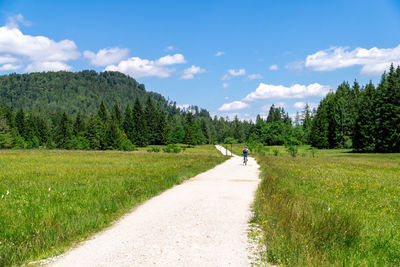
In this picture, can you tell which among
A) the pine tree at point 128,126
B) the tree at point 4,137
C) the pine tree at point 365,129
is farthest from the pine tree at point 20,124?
the pine tree at point 365,129

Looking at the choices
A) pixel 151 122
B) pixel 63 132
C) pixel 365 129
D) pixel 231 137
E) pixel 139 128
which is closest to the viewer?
pixel 231 137

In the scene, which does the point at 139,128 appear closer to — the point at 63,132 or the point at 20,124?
Answer: the point at 63,132

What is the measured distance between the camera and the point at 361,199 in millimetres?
10547

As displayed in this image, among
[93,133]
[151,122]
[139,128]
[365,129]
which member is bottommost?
[93,133]

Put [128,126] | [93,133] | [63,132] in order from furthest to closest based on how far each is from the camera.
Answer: [128,126] < [63,132] < [93,133]

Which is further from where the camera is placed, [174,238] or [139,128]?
[139,128]

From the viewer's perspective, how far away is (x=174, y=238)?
5902mm

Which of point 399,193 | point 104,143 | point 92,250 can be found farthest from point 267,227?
point 104,143

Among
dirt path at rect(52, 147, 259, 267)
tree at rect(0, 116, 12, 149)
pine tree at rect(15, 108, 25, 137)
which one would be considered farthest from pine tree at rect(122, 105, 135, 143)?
dirt path at rect(52, 147, 259, 267)

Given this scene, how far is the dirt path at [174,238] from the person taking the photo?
4.81 meters

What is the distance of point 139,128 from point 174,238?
302 ft

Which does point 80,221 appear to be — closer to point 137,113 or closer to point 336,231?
point 336,231

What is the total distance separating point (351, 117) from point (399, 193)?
82057 mm

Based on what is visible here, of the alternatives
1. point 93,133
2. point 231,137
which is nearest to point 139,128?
point 93,133
